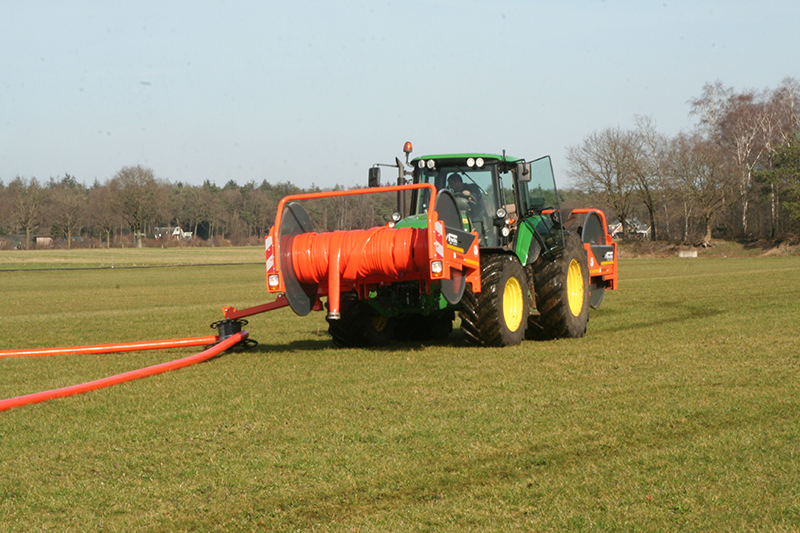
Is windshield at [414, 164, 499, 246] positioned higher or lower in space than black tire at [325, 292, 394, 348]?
higher

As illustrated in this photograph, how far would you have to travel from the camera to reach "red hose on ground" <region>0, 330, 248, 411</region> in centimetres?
681

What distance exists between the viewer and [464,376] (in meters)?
7.63

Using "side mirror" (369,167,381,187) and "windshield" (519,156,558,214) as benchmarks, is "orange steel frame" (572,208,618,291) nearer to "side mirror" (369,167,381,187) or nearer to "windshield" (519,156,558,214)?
"windshield" (519,156,558,214)

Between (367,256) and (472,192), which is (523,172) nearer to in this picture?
(472,192)

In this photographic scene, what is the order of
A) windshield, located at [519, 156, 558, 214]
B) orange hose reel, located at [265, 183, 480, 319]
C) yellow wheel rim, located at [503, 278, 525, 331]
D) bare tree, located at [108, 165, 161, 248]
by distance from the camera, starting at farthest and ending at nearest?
bare tree, located at [108, 165, 161, 248] → windshield, located at [519, 156, 558, 214] → yellow wheel rim, located at [503, 278, 525, 331] → orange hose reel, located at [265, 183, 480, 319]

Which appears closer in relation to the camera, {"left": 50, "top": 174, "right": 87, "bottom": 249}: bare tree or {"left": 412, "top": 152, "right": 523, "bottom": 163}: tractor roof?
{"left": 412, "top": 152, "right": 523, "bottom": 163}: tractor roof

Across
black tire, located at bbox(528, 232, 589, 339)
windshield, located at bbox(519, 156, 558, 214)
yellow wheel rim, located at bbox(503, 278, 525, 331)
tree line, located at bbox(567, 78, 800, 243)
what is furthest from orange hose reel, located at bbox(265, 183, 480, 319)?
tree line, located at bbox(567, 78, 800, 243)

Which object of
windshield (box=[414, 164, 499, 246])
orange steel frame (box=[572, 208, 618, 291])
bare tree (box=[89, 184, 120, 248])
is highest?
bare tree (box=[89, 184, 120, 248])

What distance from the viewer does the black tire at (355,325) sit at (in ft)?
32.7

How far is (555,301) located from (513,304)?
2.09ft

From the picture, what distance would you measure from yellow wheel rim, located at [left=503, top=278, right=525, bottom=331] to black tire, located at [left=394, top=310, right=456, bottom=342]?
4.26 ft

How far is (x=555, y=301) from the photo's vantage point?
10.2 m

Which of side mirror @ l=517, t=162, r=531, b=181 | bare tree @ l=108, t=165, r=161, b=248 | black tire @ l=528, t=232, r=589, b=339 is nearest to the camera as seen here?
side mirror @ l=517, t=162, r=531, b=181

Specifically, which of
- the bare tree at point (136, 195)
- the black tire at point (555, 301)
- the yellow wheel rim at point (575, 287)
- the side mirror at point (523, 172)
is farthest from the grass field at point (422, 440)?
the bare tree at point (136, 195)
